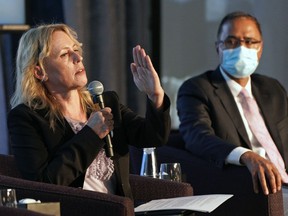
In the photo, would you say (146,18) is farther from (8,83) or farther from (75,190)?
(75,190)

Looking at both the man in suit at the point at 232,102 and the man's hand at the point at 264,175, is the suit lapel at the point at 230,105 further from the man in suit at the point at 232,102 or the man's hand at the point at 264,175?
the man's hand at the point at 264,175

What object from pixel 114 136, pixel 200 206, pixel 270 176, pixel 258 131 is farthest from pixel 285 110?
pixel 200 206

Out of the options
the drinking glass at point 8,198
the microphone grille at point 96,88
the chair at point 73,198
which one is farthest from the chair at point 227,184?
the drinking glass at point 8,198

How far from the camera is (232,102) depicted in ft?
16.3

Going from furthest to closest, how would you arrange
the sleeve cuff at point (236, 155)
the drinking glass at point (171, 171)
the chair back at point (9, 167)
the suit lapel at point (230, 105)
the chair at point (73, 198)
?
the suit lapel at point (230, 105)
the sleeve cuff at point (236, 155)
the drinking glass at point (171, 171)
the chair back at point (9, 167)
the chair at point (73, 198)

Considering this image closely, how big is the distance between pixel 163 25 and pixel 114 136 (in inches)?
89.9

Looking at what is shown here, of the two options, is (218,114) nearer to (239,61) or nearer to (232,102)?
(232,102)

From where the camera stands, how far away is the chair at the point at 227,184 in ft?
13.9

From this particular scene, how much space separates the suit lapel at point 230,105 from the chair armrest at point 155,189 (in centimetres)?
98

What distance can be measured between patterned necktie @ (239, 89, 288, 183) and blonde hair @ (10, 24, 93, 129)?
1.28 meters

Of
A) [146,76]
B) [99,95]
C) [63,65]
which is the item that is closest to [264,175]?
[146,76]

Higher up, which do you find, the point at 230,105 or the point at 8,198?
the point at 8,198

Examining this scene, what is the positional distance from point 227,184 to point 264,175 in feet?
0.91

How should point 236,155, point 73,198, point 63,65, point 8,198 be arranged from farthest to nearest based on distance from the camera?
point 236,155 < point 63,65 < point 73,198 < point 8,198
